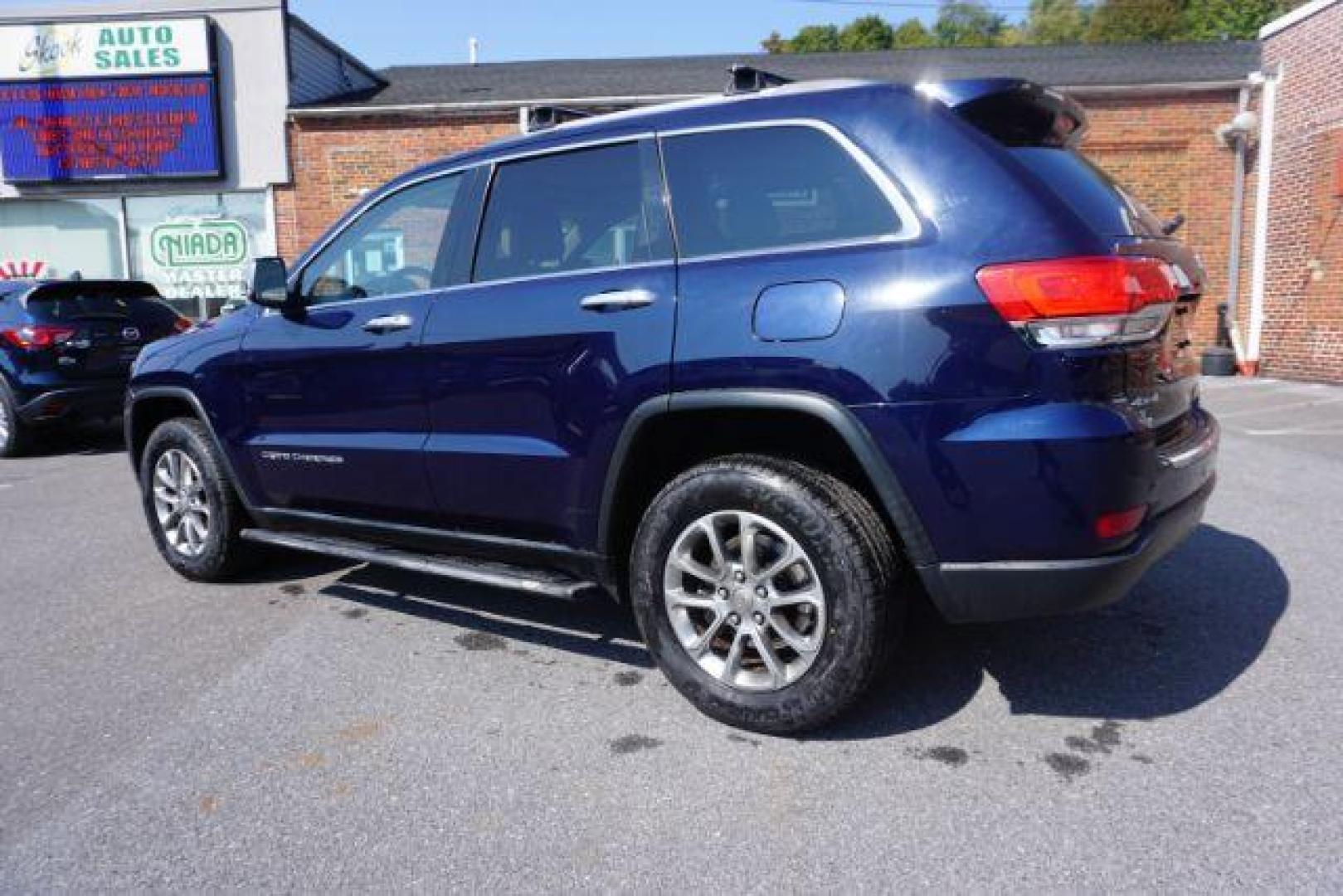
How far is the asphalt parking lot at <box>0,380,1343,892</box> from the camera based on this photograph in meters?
2.35

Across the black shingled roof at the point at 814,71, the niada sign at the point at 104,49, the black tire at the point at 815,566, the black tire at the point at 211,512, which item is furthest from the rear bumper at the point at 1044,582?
the niada sign at the point at 104,49

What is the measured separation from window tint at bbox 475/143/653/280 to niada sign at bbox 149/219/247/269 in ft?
46.6

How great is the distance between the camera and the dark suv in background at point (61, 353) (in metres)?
8.90

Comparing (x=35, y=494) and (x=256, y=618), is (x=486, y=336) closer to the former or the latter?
(x=256, y=618)

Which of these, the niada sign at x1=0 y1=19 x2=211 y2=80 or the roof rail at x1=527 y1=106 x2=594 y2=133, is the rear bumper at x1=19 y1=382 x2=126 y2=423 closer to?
the roof rail at x1=527 y1=106 x2=594 y2=133

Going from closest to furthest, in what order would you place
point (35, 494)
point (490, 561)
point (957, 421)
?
point (957, 421), point (490, 561), point (35, 494)

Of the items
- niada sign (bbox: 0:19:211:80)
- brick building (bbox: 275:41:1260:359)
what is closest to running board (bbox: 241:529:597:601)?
brick building (bbox: 275:41:1260:359)

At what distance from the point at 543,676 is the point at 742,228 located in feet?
5.57

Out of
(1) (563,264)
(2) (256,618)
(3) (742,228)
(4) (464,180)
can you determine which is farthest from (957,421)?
(2) (256,618)

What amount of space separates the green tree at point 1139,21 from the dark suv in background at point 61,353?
4748cm

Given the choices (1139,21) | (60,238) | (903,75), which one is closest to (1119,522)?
(903,75)

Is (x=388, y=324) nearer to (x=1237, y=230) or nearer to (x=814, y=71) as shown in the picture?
(x=1237, y=230)

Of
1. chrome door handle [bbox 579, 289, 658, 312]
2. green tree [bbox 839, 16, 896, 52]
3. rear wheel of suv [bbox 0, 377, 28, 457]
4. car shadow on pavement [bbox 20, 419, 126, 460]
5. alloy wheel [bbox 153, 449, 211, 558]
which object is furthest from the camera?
green tree [bbox 839, 16, 896, 52]

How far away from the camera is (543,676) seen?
349cm
